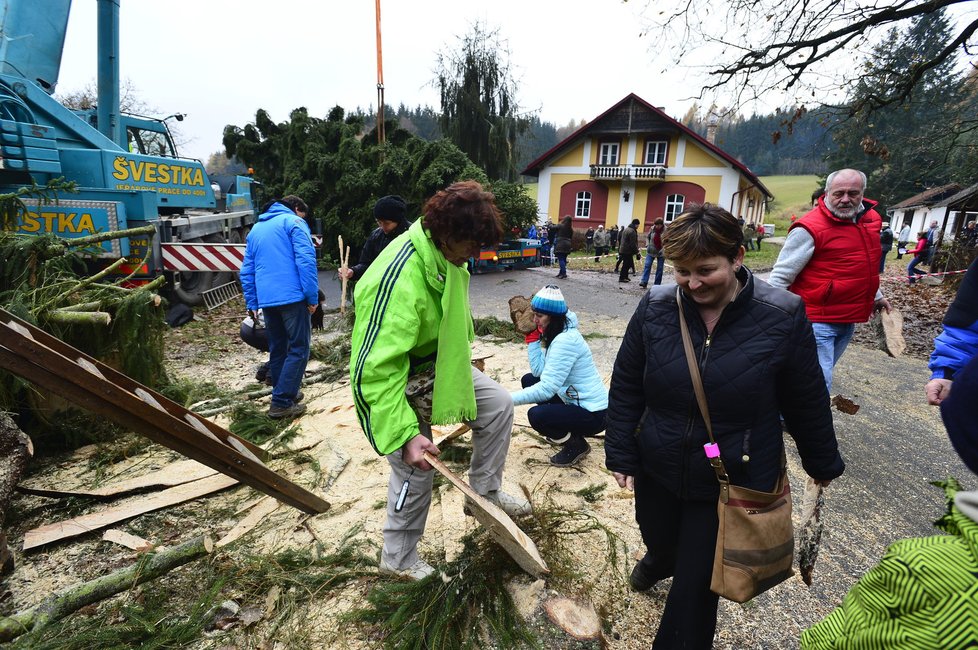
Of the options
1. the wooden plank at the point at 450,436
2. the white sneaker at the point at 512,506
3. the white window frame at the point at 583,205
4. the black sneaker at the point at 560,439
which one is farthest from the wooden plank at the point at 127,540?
the white window frame at the point at 583,205

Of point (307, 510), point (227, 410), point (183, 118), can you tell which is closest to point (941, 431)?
point (307, 510)

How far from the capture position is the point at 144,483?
3271mm

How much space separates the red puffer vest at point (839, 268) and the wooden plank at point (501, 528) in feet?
8.47

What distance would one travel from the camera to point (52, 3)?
283 inches

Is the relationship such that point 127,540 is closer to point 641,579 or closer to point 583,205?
point 641,579

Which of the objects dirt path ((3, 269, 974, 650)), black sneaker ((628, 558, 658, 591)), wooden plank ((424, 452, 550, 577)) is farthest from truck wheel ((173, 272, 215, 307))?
black sneaker ((628, 558, 658, 591))

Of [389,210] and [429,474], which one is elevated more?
[389,210]

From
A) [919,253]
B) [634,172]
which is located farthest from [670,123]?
[919,253]

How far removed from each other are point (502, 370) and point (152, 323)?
135 inches

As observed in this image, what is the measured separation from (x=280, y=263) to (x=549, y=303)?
2.52 metres

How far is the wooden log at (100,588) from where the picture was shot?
1.99m

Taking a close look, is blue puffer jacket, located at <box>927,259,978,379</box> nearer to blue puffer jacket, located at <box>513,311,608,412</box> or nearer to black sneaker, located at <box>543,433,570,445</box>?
blue puffer jacket, located at <box>513,311,608,412</box>

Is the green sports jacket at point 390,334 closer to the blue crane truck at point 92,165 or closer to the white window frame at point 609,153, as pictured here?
the blue crane truck at point 92,165

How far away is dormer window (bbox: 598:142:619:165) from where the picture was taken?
98.2ft
